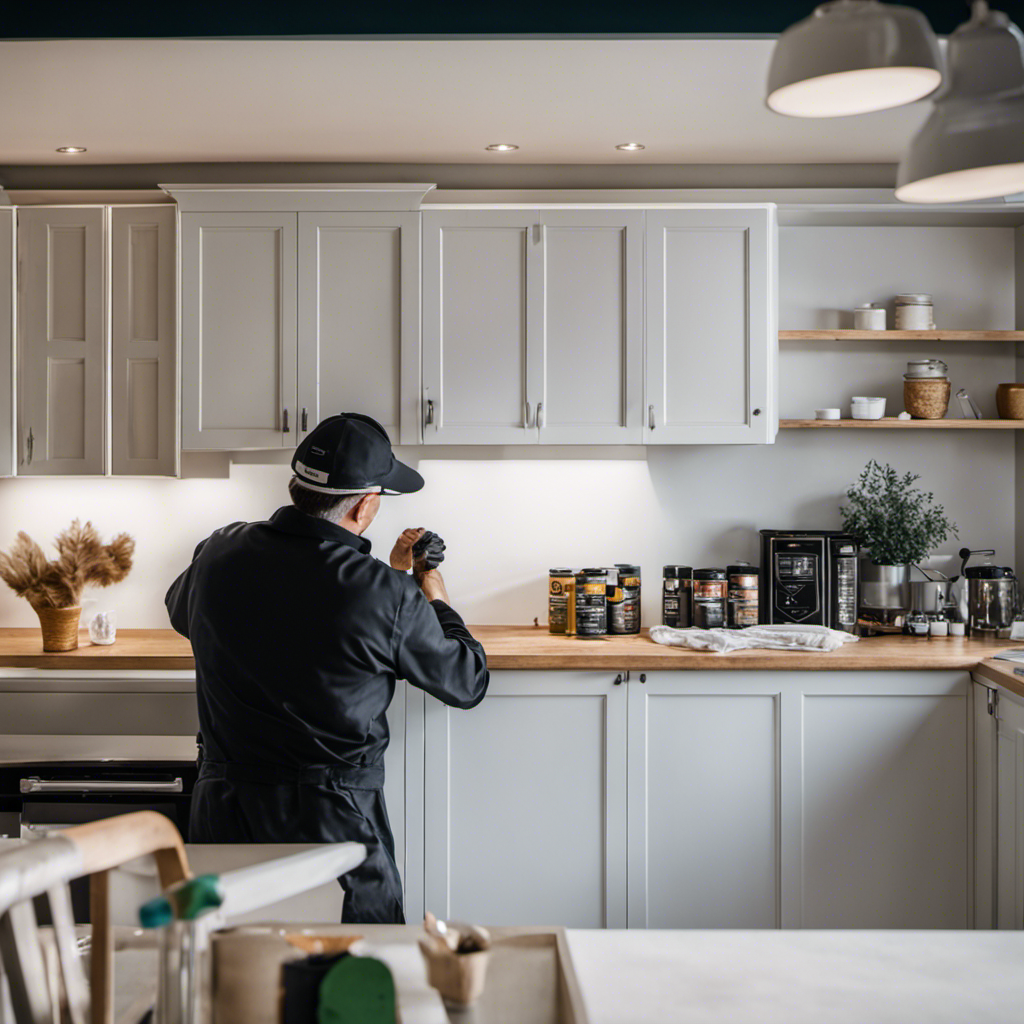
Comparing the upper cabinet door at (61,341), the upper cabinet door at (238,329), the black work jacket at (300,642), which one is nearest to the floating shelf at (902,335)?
the upper cabinet door at (238,329)

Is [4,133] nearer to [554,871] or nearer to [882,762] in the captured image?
[554,871]

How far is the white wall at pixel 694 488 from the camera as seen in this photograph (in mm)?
3471

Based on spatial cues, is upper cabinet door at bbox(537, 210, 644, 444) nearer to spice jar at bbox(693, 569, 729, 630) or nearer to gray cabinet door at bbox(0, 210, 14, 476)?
spice jar at bbox(693, 569, 729, 630)

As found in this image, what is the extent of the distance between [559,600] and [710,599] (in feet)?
1.66

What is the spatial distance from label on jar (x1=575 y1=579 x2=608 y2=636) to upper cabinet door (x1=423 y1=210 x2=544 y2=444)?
1.69 feet

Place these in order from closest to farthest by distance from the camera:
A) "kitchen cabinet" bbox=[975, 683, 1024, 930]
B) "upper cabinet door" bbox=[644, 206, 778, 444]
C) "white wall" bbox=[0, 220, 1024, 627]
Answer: "kitchen cabinet" bbox=[975, 683, 1024, 930] → "upper cabinet door" bbox=[644, 206, 778, 444] → "white wall" bbox=[0, 220, 1024, 627]

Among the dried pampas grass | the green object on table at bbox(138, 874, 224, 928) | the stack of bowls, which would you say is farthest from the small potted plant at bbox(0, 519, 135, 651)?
the stack of bowls

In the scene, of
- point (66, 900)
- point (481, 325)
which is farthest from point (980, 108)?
point (481, 325)

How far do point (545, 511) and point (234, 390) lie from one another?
1153mm

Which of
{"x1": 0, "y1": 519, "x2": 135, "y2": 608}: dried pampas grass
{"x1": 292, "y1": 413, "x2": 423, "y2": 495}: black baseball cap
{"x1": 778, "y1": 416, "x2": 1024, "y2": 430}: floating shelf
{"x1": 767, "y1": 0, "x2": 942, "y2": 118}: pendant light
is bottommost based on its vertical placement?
{"x1": 0, "y1": 519, "x2": 135, "y2": 608}: dried pampas grass

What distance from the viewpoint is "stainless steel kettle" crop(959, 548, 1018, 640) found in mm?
3182

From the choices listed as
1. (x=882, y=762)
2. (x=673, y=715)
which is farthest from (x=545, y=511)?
(x=882, y=762)

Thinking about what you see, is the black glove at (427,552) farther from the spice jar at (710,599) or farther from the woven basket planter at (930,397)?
the woven basket planter at (930,397)

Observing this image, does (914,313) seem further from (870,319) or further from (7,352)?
(7,352)
